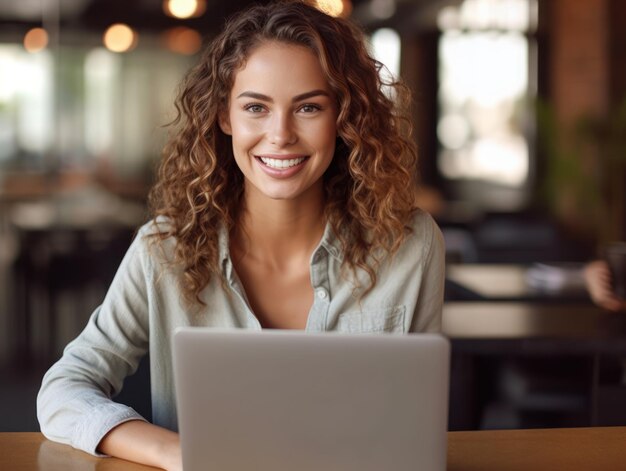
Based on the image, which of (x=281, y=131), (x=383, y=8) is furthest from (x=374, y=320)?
(x=383, y=8)

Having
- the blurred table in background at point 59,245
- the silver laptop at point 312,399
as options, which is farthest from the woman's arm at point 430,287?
the blurred table in background at point 59,245

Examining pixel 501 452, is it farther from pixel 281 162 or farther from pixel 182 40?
pixel 182 40

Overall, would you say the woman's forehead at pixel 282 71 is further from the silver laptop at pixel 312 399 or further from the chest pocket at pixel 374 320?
the silver laptop at pixel 312 399

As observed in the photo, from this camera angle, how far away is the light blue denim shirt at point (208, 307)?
1990 millimetres

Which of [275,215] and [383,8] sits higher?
[383,8]

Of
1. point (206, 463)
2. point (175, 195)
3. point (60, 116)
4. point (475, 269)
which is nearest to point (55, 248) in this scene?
point (60, 116)

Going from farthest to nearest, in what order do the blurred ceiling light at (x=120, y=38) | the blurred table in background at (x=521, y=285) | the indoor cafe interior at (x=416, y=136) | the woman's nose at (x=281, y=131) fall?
the blurred ceiling light at (x=120, y=38) < the indoor cafe interior at (x=416, y=136) < the blurred table in background at (x=521, y=285) < the woman's nose at (x=281, y=131)

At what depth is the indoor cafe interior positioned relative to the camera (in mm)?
6410

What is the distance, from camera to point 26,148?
7.34 m

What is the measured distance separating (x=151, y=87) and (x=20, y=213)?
146 cm

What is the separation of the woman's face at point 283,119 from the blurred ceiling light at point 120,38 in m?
5.92

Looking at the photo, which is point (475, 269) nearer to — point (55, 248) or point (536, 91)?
point (55, 248)

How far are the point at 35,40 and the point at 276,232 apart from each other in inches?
230

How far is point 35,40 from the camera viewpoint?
24.1 feet
